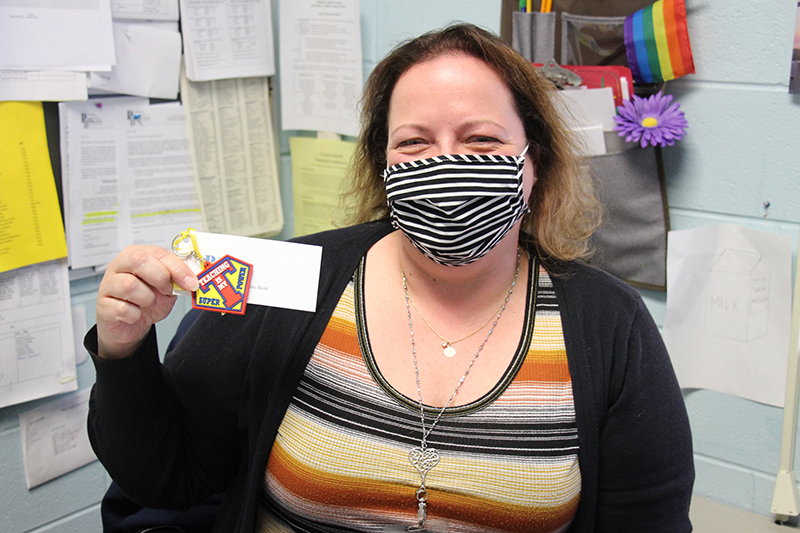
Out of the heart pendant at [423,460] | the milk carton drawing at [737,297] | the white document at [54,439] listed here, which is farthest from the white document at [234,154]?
the milk carton drawing at [737,297]

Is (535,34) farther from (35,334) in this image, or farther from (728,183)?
(35,334)

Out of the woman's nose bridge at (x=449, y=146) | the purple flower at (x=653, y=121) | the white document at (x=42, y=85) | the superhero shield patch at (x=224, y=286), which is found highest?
the white document at (x=42, y=85)

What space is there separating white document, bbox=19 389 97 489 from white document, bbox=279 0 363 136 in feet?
3.45

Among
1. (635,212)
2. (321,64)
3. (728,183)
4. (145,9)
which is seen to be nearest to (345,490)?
(635,212)

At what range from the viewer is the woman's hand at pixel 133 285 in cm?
81

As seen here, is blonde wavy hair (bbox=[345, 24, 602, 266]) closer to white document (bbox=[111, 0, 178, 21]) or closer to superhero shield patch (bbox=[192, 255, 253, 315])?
superhero shield patch (bbox=[192, 255, 253, 315])

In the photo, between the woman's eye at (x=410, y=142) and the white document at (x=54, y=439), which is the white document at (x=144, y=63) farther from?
the woman's eye at (x=410, y=142)

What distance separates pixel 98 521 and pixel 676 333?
1615 millimetres

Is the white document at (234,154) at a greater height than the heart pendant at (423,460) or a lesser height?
greater

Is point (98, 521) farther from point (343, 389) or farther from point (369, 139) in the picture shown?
point (369, 139)

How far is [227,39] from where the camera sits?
6.07ft

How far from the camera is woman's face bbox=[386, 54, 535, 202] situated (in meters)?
0.98

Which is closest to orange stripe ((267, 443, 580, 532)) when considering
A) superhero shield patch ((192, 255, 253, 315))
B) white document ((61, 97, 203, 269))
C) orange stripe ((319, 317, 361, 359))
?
orange stripe ((319, 317, 361, 359))

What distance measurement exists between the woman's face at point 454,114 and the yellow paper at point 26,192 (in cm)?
90
